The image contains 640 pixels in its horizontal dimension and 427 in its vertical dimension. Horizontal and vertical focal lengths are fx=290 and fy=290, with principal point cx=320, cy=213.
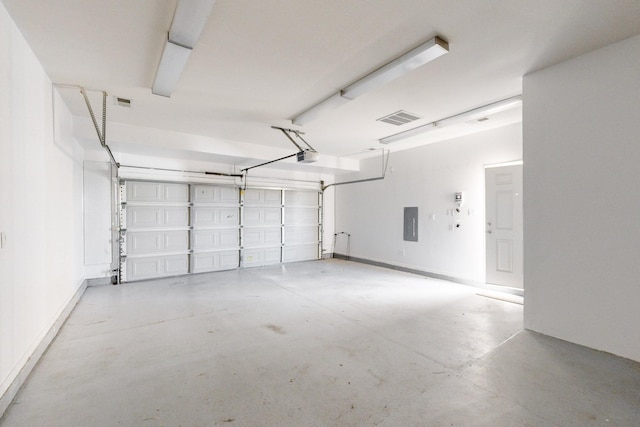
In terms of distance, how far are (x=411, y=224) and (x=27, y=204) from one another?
593cm

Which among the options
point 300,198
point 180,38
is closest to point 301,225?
point 300,198

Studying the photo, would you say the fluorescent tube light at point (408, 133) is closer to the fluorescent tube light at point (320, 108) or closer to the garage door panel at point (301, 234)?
the fluorescent tube light at point (320, 108)

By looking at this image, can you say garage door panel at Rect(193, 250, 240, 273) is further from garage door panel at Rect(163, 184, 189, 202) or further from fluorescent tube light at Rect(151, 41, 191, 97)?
fluorescent tube light at Rect(151, 41, 191, 97)

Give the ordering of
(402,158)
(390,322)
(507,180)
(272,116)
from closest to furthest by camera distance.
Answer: (390,322), (272,116), (507,180), (402,158)

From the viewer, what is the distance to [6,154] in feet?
6.79

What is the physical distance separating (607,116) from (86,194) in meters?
7.00

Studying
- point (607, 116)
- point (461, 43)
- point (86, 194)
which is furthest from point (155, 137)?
point (607, 116)

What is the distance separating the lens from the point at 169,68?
105 inches

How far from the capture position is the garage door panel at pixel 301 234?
7672 millimetres

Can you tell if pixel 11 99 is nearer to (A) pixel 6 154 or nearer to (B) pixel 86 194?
(A) pixel 6 154

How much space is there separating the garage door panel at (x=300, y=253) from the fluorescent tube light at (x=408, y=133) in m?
3.64

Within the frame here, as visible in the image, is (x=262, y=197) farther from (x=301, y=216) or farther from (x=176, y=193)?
(x=176, y=193)

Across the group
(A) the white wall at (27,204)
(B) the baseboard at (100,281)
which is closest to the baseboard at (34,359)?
(A) the white wall at (27,204)

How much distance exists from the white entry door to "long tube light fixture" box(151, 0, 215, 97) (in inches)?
190
